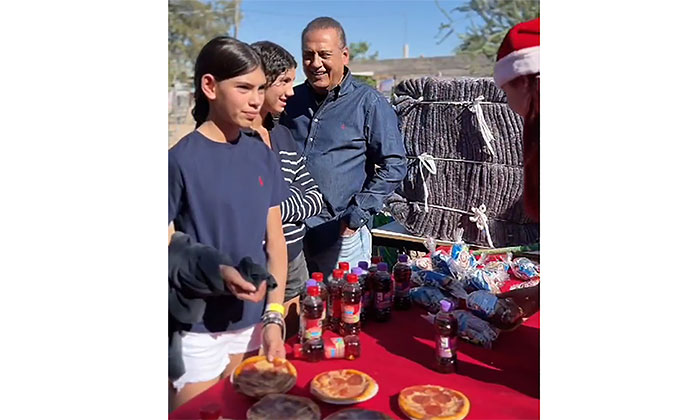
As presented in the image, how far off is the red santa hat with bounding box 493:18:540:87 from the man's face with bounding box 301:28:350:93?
0.61 meters

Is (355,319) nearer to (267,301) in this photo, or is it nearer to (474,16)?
(267,301)

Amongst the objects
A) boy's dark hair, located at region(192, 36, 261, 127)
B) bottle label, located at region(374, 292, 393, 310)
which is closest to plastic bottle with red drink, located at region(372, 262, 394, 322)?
bottle label, located at region(374, 292, 393, 310)

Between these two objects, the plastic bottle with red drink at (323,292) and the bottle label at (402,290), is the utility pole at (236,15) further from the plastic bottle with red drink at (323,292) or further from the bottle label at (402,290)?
the bottle label at (402,290)

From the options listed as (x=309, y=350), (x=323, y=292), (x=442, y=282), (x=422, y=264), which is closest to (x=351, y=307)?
(x=323, y=292)

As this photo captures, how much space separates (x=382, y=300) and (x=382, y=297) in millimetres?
13

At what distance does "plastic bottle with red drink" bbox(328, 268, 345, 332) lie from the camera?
234cm

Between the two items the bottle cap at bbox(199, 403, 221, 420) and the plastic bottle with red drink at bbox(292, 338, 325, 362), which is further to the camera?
the plastic bottle with red drink at bbox(292, 338, 325, 362)

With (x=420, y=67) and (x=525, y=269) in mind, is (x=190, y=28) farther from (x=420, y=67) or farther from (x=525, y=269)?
(x=525, y=269)

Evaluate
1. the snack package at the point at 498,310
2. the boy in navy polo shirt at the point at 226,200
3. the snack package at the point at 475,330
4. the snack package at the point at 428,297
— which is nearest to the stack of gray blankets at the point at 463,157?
the snack package at the point at 428,297

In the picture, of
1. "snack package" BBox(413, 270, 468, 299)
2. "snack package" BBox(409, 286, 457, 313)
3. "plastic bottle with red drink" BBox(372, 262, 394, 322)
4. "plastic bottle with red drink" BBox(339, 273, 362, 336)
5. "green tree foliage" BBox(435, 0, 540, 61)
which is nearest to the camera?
"green tree foliage" BBox(435, 0, 540, 61)

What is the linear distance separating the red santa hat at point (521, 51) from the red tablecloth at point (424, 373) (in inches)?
42.4

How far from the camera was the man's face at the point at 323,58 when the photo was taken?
2.16 metres

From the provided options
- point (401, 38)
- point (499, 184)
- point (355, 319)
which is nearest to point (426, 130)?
point (499, 184)

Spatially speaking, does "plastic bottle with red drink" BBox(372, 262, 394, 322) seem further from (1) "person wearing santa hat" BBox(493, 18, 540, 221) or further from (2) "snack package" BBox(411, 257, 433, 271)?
(1) "person wearing santa hat" BBox(493, 18, 540, 221)
